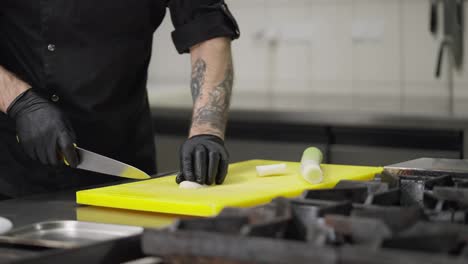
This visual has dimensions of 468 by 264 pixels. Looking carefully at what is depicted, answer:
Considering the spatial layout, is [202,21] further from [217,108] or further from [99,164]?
[99,164]

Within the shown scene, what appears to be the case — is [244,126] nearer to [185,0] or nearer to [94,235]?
[185,0]

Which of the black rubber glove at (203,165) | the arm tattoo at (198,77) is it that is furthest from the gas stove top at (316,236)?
the arm tattoo at (198,77)

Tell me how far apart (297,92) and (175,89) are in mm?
564

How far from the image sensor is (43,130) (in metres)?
1.42

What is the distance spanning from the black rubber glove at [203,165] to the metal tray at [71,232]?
0.39 metres

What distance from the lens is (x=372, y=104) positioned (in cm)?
292

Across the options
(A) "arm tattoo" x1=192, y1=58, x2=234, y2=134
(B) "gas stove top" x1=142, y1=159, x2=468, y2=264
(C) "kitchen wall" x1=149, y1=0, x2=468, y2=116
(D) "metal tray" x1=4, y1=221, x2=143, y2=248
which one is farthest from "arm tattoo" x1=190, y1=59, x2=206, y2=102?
(C) "kitchen wall" x1=149, y1=0, x2=468, y2=116

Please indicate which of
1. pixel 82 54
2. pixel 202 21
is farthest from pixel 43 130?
pixel 202 21

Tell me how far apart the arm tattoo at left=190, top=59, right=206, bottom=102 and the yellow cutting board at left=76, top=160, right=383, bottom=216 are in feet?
1.02

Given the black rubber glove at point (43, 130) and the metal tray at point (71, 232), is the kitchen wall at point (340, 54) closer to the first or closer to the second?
the black rubber glove at point (43, 130)

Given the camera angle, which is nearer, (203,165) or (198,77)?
(203,165)

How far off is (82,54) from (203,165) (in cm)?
49

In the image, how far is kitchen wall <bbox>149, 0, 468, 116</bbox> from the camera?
3.18 meters

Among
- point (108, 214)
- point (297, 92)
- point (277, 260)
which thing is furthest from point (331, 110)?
point (277, 260)
